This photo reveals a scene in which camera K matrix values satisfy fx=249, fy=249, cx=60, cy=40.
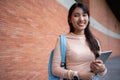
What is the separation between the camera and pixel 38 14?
6203 millimetres

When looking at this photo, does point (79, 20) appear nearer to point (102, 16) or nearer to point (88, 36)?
point (88, 36)

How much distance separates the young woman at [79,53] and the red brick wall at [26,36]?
2.61 m

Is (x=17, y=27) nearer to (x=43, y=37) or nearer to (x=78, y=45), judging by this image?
(x=43, y=37)

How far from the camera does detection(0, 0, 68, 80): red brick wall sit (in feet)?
14.6

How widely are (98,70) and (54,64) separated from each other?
0.31 metres

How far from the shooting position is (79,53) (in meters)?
1.81

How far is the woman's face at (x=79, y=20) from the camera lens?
1894 millimetres

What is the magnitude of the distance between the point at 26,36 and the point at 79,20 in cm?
363

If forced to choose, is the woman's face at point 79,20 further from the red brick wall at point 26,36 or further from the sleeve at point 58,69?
the red brick wall at point 26,36

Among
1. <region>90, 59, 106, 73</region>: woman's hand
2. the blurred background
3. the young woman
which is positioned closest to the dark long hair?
the young woman

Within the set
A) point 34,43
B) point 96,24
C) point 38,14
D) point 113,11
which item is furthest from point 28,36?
point 113,11

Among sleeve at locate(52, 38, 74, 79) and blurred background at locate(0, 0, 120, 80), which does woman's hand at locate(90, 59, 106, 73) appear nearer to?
sleeve at locate(52, 38, 74, 79)

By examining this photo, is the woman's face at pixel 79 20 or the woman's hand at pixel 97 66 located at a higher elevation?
the woman's face at pixel 79 20

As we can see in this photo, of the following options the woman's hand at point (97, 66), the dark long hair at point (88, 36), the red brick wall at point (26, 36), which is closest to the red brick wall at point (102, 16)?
the red brick wall at point (26, 36)
